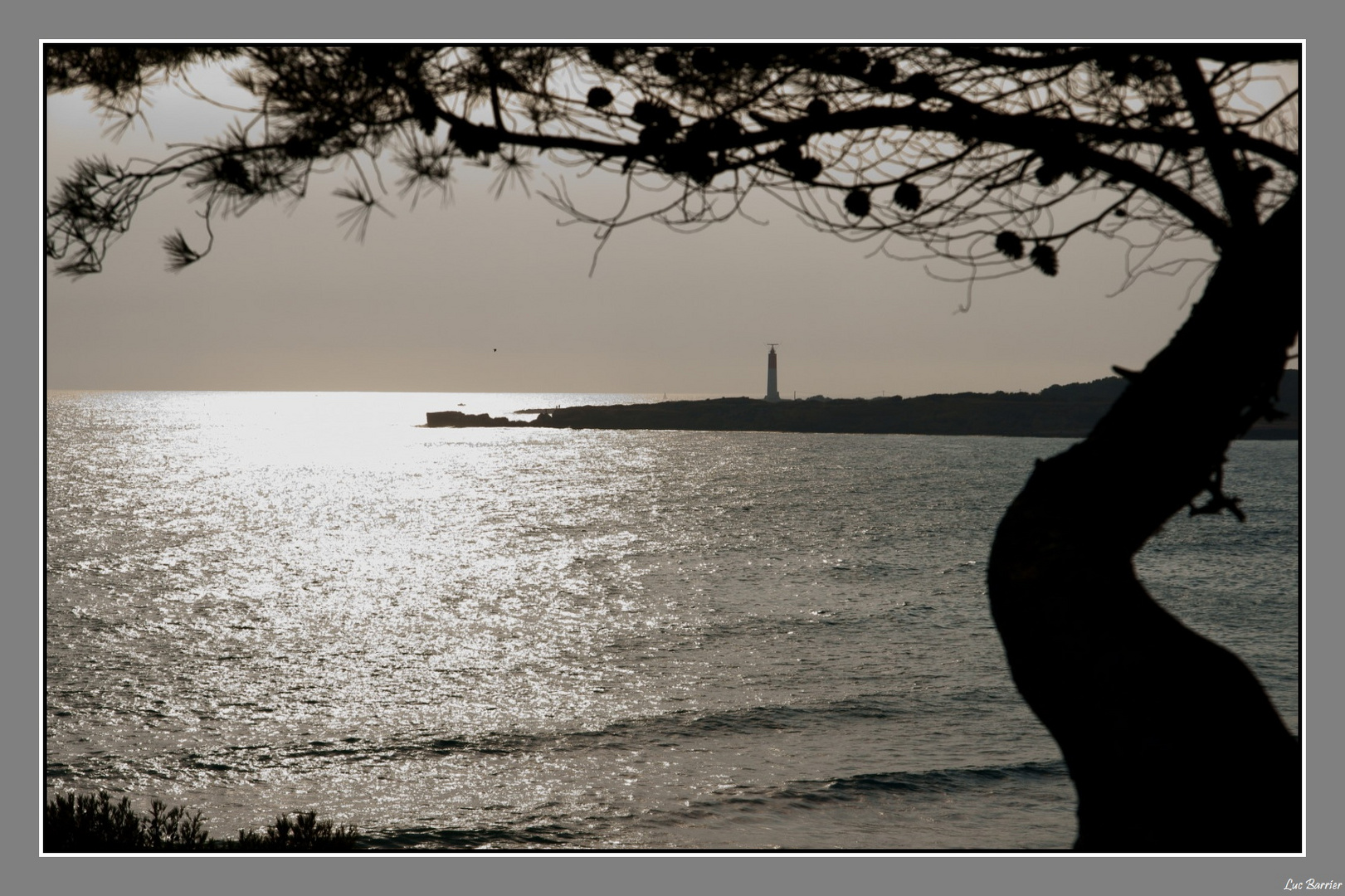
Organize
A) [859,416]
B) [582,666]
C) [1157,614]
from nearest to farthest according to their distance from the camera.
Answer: [1157,614], [582,666], [859,416]

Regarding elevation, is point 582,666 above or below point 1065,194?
below

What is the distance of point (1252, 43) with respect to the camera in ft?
11.9

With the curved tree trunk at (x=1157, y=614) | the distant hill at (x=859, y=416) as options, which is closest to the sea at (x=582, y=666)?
the curved tree trunk at (x=1157, y=614)

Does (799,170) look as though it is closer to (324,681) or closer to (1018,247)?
(1018,247)

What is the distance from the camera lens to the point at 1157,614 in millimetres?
2654

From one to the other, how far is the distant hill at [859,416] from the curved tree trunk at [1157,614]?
3076 inches

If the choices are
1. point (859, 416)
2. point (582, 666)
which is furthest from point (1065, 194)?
point (859, 416)

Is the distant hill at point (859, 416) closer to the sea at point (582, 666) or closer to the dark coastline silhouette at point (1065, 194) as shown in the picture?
the sea at point (582, 666)

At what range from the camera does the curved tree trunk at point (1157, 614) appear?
94.0 inches

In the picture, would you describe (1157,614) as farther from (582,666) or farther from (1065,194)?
(582,666)

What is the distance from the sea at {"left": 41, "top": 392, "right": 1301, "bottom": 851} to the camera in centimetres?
1508

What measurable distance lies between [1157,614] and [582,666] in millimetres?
23530

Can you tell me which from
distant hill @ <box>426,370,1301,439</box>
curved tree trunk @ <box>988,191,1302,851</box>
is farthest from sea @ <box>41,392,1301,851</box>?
distant hill @ <box>426,370,1301,439</box>

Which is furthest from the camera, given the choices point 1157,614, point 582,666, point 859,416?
point 859,416
